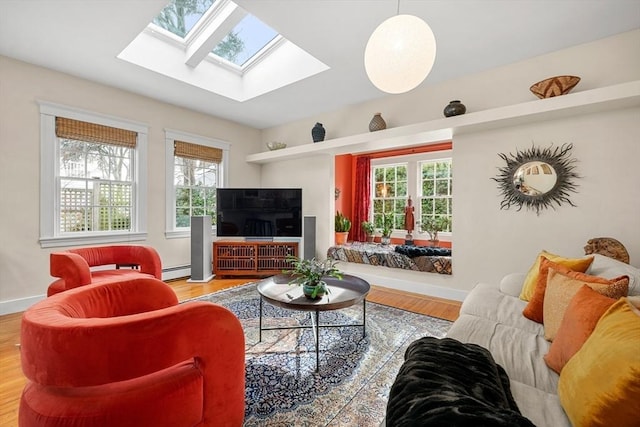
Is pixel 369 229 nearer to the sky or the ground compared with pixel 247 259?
nearer to the sky

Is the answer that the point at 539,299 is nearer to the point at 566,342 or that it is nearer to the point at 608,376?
the point at 566,342

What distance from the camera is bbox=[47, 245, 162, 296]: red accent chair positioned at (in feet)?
7.07

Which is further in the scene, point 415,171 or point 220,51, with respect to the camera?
point 415,171

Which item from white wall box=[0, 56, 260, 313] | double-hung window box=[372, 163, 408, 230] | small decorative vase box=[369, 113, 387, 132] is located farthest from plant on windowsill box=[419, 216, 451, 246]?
white wall box=[0, 56, 260, 313]

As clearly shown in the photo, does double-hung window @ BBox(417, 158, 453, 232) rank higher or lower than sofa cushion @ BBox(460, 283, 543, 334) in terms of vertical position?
higher

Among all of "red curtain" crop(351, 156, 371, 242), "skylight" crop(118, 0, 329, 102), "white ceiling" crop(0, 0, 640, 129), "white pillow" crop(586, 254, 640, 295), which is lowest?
"white pillow" crop(586, 254, 640, 295)

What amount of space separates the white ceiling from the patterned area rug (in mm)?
2710

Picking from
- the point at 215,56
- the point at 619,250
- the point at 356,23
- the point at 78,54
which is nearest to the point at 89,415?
the point at 356,23

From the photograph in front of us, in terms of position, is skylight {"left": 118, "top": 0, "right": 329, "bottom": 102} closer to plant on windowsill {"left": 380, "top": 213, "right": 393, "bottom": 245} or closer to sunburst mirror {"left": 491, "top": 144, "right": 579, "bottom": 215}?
sunburst mirror {"left": 491, "top": 144, "right": 579, "bottom": 215}

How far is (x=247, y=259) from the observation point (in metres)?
4.35

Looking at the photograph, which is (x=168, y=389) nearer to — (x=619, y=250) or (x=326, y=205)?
(x=619, y=250)

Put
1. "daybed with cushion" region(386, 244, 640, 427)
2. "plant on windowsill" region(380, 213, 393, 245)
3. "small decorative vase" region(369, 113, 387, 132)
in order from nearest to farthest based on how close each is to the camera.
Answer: "daybed with cushion" region(386, 244, 640, 427)
"small decorative vase" region(369, 113, 387, 132)
"plant on windowsill" region(380, 213, 393, 245)

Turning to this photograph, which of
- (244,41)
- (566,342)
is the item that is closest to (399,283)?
(566,342)

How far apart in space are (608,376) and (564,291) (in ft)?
3.01
